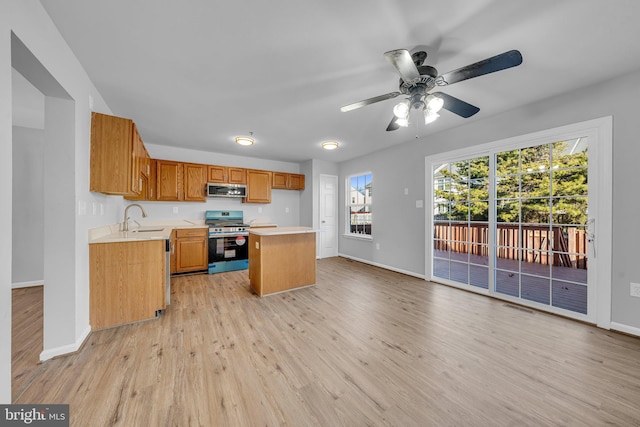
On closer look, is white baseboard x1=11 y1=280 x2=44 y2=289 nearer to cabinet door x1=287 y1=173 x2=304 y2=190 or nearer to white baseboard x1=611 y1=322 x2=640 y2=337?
cabinet door x1=287 y1=173 x2=304 y2=190

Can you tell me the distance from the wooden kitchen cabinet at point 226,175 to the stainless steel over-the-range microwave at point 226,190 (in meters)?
0.10

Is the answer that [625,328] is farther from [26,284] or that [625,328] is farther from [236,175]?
[26,284]

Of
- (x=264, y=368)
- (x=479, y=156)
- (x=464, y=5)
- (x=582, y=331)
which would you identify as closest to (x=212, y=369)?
(x=264, y=368)

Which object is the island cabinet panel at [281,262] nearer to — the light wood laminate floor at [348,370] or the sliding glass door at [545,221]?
the light wood laminate floor at [348,370]

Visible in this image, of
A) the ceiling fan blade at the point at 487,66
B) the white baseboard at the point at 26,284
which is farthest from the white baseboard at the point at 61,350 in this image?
the ceiling fan blade at the point at 487,66

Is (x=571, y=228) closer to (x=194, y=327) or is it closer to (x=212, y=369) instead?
(x=212, y=369)

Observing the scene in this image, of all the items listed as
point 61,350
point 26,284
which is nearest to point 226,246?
point 61,350

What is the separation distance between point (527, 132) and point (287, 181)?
14.4 ft

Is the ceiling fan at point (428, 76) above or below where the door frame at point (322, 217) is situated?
above

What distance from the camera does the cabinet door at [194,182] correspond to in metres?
4.55

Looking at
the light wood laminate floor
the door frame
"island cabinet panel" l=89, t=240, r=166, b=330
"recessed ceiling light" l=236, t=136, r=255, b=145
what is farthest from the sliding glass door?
"island cabinet panel" l=89, t=240, r=166, b=330

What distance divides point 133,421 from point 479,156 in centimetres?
438

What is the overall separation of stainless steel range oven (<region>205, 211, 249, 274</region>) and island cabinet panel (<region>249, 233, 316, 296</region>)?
123cm

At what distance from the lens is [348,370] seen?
173 centimetres
